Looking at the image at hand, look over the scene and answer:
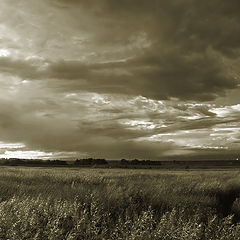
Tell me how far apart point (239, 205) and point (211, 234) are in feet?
25.8

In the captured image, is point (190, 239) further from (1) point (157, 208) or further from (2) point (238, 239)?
(1) point (157, 208)

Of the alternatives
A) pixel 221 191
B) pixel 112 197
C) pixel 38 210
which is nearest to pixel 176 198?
pixel 112 197

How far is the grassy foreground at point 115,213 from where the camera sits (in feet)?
19.9

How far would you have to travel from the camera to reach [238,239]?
6.14 m

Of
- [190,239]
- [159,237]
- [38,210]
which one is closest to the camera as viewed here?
[190,239]

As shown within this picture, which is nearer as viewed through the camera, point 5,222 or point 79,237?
point 5,222

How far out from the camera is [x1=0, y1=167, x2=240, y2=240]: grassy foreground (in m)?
6.07

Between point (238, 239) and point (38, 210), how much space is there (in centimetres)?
418

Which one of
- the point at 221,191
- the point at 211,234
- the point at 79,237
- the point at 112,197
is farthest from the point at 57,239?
the point at 221,191

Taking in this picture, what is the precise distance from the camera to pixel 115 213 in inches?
424

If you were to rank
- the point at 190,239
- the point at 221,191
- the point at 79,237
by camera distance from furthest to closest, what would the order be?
the point at 221,191 < the point at 79,237 < the point at 190,239

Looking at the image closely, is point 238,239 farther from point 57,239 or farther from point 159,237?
point 57,239

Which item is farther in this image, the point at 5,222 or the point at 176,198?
the point at 176,198

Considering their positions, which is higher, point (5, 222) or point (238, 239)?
point (5, 222)
